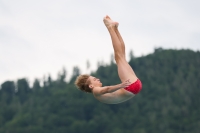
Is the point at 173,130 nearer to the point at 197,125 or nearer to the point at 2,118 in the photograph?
the point at 197,125

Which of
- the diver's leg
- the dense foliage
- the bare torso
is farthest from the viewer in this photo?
the dense foliage

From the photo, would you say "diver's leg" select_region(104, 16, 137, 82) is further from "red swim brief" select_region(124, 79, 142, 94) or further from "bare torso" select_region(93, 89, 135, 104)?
"bare torso" select_region(93, 89, 135, 104)

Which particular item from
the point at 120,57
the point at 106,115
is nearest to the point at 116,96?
the point at 120,57

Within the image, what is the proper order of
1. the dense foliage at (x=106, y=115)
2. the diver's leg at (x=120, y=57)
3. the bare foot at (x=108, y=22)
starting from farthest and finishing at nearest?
the dense foliage at (x=106, y=115), the bare foot at (x=108, y=22), the diver's leg at (x=120, y=57)

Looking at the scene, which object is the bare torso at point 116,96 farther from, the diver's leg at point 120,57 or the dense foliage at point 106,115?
the dense foliage at point 106,115

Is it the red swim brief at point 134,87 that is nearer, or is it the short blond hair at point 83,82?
the red swim brief at point 134,87

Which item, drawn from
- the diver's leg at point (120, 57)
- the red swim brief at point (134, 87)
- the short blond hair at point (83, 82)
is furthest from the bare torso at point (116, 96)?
the short blond hair at point (83, 82)

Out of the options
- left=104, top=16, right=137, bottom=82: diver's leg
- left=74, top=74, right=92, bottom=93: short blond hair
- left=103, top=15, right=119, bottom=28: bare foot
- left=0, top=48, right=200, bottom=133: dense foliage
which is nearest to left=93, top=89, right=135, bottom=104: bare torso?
left=104, top=16, right=137, bottom=82: diver's leg

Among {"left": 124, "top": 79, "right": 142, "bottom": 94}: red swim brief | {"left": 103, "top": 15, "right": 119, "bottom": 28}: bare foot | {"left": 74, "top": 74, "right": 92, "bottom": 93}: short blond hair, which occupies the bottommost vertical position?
{"left": 124, "top": 79, "right": 142, "bottom": 94}: red swim brief

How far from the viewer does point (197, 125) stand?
16150 cm

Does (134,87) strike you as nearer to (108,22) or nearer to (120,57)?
(120,57)

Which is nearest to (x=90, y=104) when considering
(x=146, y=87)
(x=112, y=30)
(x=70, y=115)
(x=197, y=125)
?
(x=70, y=115)

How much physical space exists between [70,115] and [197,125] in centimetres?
3749

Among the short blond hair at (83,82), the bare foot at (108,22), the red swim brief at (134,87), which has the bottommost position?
the red swim brief at (134,87)
